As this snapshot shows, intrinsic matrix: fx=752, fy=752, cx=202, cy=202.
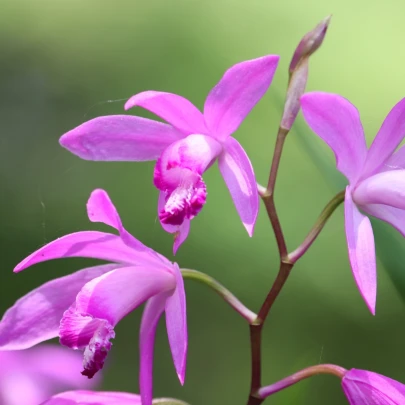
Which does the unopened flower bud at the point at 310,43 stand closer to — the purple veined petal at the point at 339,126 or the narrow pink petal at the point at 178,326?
the purple veined petal at the point at 339,126

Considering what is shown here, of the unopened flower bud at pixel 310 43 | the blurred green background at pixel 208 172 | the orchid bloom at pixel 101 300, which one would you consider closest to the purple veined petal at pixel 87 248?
the orchid bloom at pixel 101 300

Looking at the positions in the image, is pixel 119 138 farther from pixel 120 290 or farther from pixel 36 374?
pixel 36 374

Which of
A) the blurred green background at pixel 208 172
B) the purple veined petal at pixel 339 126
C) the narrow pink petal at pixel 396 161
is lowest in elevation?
the blurred green background at pixel 208 172

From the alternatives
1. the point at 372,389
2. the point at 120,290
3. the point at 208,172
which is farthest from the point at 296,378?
the point at 208,172

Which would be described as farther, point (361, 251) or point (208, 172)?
point (208, 172)

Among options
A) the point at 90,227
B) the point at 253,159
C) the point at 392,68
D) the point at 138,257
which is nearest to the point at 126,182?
the point at 90,227

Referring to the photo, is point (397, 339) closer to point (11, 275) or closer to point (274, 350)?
point (274, 350)

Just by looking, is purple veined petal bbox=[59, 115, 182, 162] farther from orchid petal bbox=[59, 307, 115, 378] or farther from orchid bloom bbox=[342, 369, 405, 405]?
orchid bloom bbox=[342, 369, 405, 405]

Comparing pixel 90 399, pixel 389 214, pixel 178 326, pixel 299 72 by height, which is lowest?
pixel 90 399
